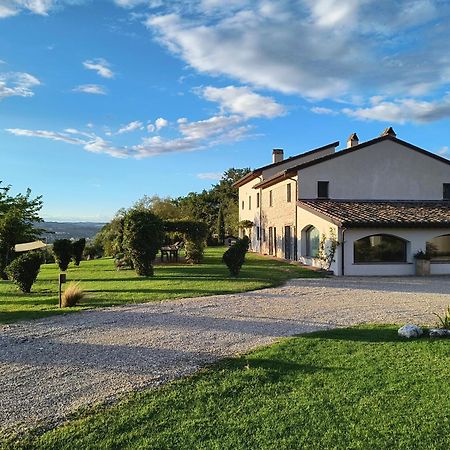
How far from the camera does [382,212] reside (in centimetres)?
2084

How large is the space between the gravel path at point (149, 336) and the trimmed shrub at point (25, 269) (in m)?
4.77

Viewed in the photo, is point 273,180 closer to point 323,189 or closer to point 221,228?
point 323,189

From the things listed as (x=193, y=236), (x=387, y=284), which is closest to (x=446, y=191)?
(x=387, y=284)

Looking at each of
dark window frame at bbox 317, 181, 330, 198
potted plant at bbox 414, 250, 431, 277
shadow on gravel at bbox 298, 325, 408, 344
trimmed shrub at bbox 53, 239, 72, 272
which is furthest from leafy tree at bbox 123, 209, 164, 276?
potted plant at bbox 414, 250, 431, 277

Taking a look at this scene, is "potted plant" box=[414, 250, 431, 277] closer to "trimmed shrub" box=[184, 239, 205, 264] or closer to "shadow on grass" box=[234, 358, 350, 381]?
"trimmed shrub" box=[184, 239, 205, 264]

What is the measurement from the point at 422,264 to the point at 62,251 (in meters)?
17.6

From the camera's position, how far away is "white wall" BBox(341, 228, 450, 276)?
18984 millimetres

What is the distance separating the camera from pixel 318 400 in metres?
4.97

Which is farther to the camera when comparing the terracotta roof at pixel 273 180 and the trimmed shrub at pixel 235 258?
the terracotta roof at pixel 273 180

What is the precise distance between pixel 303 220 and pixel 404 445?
19422mm

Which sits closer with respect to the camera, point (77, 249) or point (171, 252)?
point (77, 249)

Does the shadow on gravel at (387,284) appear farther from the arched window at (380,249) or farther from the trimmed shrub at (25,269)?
the trimmed shrub at (25,269)

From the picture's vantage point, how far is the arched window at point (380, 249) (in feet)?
63.0

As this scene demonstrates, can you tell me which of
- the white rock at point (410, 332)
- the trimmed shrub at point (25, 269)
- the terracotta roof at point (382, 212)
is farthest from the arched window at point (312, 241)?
the white rock at point (410, 332)
